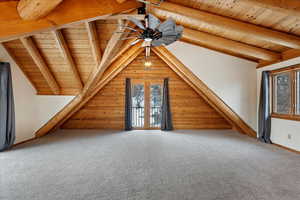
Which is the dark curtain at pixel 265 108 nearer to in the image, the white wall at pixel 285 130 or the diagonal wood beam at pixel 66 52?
the white wall at pixel 285 130

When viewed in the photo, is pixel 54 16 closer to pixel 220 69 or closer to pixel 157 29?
pixel 157 29

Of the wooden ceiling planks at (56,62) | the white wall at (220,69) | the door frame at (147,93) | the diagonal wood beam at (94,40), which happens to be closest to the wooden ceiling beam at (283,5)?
the white wall at (220,69)

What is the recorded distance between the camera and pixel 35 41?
3432mm

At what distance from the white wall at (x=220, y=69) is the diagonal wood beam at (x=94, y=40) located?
199 cm

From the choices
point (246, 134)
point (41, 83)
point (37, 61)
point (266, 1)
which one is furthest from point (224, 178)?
point (41, 83)

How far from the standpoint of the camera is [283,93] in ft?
14.0

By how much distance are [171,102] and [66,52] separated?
158 inches

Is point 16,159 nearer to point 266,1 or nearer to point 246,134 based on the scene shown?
point 266,1

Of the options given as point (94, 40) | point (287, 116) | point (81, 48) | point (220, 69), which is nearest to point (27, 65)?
point (81, 48)

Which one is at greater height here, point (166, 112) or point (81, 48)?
point (81, 48)

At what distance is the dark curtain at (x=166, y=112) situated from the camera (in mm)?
6266

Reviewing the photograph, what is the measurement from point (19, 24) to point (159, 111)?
5248 mm

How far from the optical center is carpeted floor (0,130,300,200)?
6.86ft

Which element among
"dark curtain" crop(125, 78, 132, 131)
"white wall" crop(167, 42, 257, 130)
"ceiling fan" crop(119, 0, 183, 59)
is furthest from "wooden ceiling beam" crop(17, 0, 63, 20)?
"dark curtain" crop(125, 78, 132, 131)
